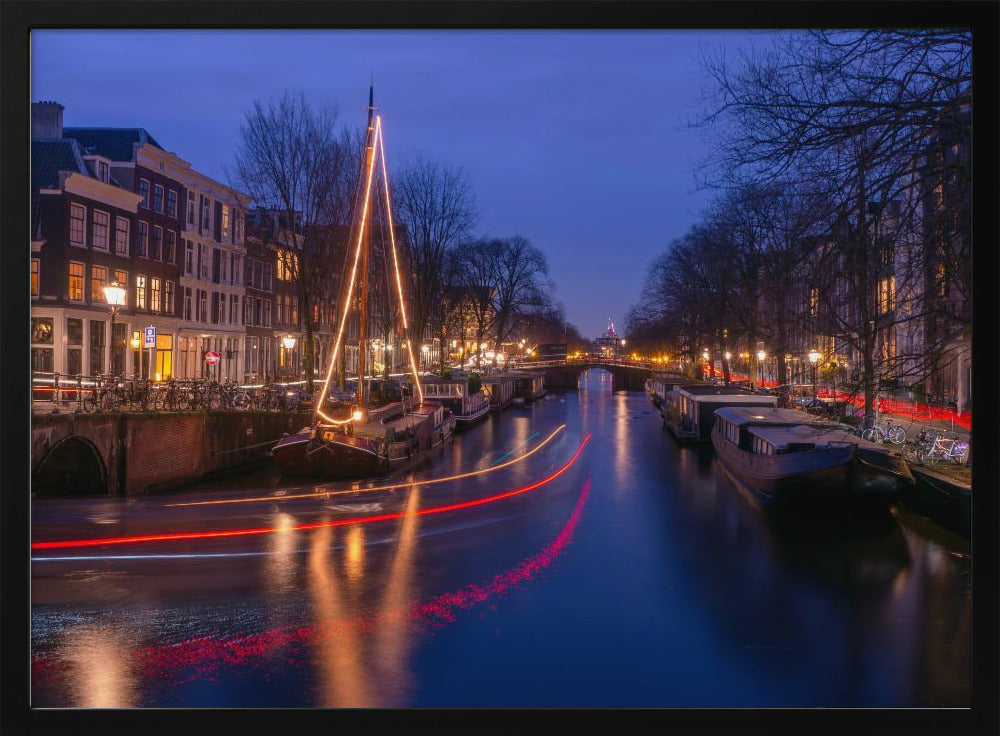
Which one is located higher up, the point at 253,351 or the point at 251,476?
the point at 253,351

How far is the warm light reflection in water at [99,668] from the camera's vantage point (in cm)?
773

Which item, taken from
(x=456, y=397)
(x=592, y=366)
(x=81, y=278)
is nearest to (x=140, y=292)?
(x=81, y=278)

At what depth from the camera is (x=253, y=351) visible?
179ft

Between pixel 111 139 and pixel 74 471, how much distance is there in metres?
21.8

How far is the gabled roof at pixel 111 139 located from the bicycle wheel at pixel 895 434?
33409 millimetres

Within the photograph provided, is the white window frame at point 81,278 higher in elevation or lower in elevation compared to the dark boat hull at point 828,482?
higher

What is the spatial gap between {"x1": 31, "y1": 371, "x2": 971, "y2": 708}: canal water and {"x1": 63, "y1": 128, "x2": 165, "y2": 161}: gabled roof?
22.3 m

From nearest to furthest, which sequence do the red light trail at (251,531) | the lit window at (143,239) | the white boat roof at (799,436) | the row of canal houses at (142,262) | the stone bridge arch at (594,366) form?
1. the red light trail at (251,531)
2. the white boat roof at (799,436)
3. the row of canal houses at (142,262)
4. the lit window at (143,239)
5. the stone bridge arch at (594,366)

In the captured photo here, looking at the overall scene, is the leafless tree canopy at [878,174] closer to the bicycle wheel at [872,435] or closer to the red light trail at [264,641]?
the red light trail at [264,641]

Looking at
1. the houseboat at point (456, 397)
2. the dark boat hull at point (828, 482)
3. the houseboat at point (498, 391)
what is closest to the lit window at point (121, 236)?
the houseboat at point (456, 397)

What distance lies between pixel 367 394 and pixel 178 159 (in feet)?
49.7

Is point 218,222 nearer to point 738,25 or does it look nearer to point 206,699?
point 206,699
